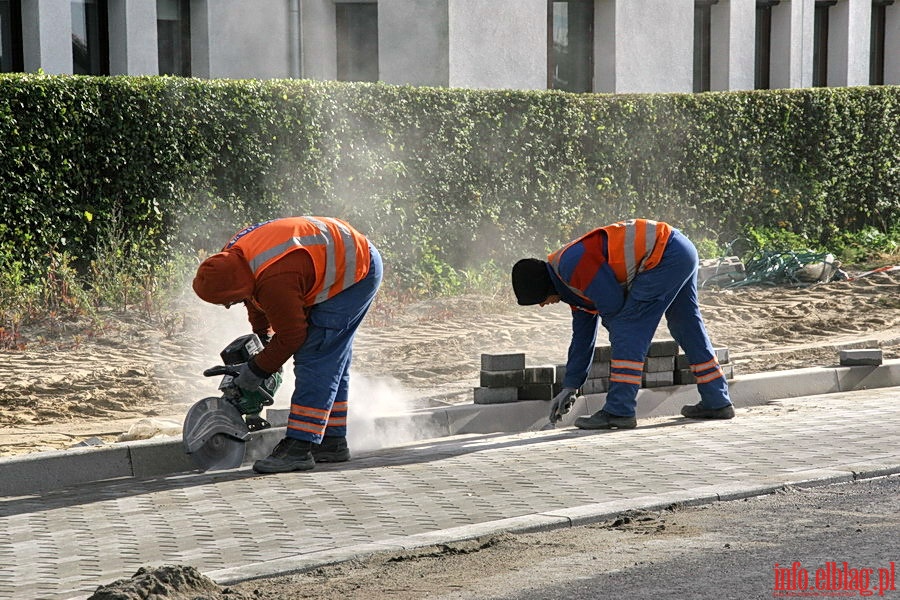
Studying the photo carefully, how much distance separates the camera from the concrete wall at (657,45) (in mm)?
20719

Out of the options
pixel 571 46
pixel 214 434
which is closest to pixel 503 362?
pixel 214 434

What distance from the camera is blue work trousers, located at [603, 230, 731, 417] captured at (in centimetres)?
812

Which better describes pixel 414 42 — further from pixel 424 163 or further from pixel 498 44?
pixel 424 163

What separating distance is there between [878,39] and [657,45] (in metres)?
7.60

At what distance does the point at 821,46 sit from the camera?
81.9 ft

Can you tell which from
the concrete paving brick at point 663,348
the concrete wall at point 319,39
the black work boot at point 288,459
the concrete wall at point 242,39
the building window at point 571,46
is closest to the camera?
the black work boot at point 288,459

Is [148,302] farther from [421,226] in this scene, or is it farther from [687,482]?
[687,482]

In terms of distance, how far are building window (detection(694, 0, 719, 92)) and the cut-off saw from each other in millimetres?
16799

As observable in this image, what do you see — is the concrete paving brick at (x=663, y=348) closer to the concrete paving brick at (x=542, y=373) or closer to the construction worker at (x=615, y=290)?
the construction worker at (x=615, y=290)

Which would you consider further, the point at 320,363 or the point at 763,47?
the point at 763,47

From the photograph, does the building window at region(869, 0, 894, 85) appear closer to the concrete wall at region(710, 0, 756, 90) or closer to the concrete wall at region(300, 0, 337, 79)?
the concrete wall at region(710, 0, 756, 90)

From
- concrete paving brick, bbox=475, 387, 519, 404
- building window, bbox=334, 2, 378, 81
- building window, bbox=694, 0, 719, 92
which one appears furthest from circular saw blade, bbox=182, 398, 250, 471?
building window, bbox=694, 0, 719, 92

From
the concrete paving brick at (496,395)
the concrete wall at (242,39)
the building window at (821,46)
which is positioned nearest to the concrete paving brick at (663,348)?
the concrete paving brick at (496,395)

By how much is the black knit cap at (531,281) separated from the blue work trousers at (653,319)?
0.50 m
